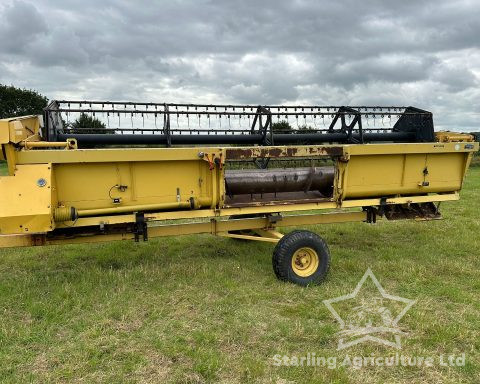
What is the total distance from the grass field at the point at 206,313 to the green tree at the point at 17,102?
34014 mm

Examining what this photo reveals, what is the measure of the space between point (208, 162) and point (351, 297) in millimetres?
2120

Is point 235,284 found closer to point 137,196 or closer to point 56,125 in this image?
point 137,196

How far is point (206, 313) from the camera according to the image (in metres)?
4.06

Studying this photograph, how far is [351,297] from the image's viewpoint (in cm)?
446

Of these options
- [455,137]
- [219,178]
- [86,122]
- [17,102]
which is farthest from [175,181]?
[17,102]

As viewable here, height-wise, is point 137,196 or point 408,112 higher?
point 408,112

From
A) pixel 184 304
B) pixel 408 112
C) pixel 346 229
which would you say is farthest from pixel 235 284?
pixel 408 112

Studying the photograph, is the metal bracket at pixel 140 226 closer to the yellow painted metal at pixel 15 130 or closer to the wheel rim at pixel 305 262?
the yellow painted metal at pixel 15 130

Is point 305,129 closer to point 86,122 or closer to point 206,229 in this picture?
point 206,229

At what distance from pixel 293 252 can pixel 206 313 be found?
4.27 ft

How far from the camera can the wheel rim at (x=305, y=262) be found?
16.2 ft

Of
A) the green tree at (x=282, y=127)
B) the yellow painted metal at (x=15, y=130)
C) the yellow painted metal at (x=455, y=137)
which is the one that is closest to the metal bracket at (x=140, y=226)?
the yellow painted metal at (x=15, y=130)

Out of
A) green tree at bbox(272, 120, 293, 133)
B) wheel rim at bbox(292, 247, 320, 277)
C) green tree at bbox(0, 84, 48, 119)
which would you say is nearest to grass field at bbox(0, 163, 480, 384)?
wheel rim at bbox(292, 247, 320, 277)

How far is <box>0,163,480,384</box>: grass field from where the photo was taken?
3092mm
